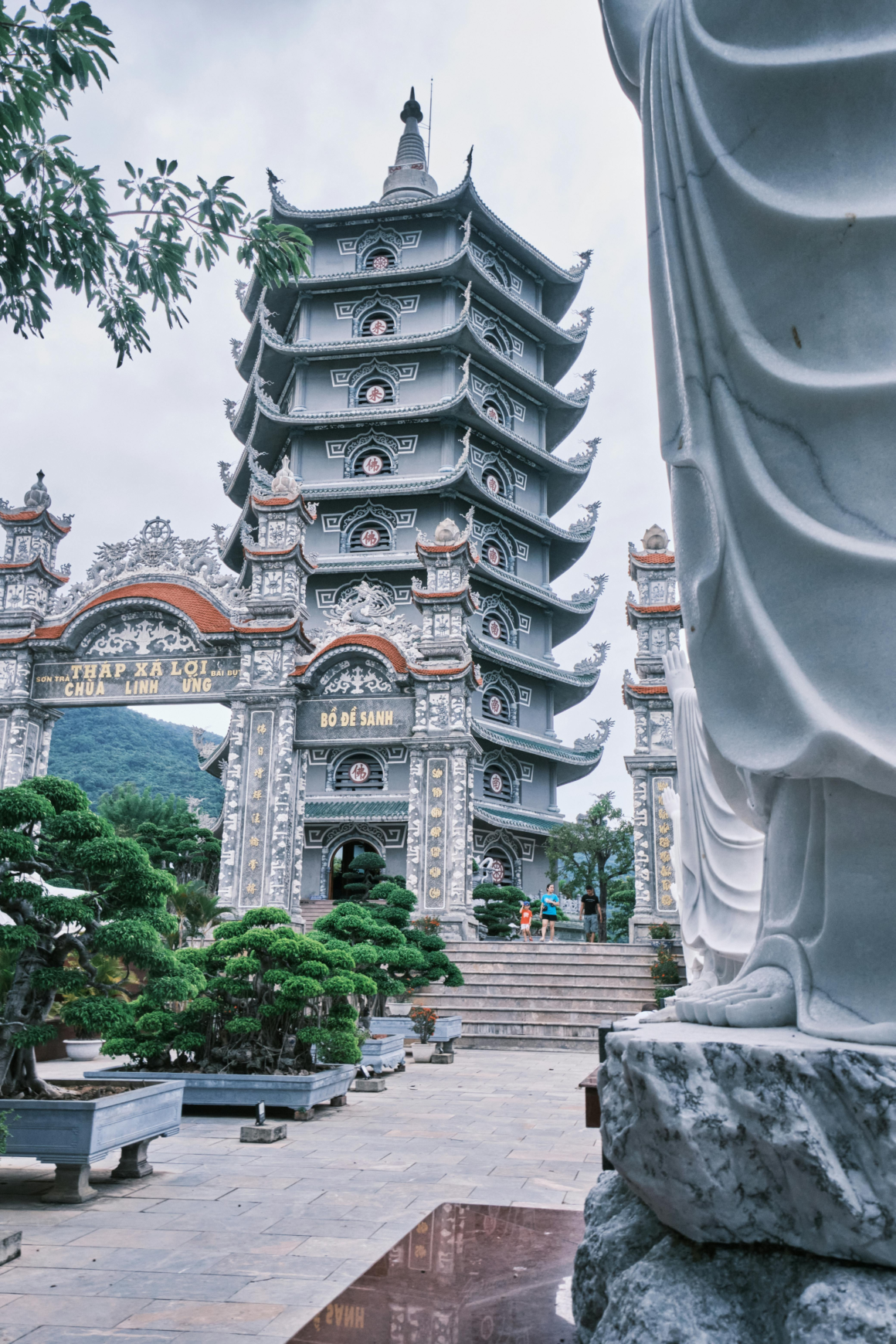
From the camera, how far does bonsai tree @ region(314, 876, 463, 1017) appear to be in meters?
9.59

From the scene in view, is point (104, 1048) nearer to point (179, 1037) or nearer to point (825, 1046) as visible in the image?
point (179, 1037)

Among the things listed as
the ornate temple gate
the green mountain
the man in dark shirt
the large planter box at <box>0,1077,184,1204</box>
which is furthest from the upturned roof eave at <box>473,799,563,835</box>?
the green mountain

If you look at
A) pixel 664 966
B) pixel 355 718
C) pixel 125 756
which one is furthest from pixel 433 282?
pixel 125 756

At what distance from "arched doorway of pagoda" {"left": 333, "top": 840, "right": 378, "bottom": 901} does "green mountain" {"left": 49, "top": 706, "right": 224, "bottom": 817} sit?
2504 centimetres

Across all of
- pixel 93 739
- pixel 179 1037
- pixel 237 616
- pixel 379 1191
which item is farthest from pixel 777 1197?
pixel 93 739

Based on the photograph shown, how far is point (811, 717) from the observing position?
1870 millimetres

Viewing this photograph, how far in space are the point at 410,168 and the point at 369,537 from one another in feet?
38.9

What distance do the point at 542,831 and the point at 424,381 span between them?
10705 mm

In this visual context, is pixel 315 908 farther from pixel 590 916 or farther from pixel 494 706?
pixel 494 706

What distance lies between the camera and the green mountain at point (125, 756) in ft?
165

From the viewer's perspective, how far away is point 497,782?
864 inches

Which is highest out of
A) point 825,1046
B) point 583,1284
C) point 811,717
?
point 811,717

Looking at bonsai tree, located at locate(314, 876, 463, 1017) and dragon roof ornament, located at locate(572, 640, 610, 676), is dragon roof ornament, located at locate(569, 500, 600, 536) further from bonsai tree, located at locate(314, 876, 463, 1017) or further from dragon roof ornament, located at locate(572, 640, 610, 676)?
bonsai tree, located at locate(314, 876, 463, 1017)

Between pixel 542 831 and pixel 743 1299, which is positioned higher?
pixel 542 831
